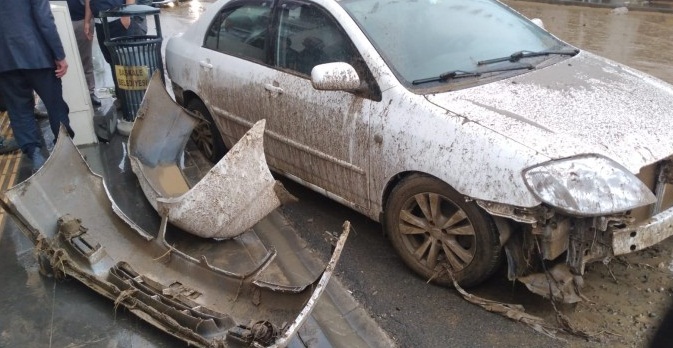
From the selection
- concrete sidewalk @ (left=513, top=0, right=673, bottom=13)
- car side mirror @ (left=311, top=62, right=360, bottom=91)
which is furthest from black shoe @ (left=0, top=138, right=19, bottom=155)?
concrete sidewalk @ (left=513, top=0, right=673, bottom=13)

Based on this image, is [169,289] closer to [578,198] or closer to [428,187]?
[428,187]

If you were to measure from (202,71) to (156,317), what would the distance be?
2.58 meters

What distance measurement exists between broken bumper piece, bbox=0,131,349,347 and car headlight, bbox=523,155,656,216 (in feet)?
3.38

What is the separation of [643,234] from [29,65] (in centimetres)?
449

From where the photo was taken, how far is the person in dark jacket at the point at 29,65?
4516 mm

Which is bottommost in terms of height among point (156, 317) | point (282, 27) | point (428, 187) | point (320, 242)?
point (320, 242)

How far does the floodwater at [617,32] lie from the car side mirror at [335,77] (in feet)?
22.1

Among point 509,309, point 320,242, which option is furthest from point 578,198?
point 320,242

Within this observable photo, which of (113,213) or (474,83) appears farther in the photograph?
(113,213)

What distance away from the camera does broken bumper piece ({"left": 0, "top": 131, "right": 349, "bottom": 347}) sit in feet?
9.42

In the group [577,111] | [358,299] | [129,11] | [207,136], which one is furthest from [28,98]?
[577,111]

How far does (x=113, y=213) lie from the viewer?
395 cm

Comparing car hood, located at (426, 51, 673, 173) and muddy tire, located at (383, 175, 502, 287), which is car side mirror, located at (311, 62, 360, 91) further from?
muddy tire, located at (383, 175, 502, 287)

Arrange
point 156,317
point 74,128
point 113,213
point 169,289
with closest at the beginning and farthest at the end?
point 156,317, point 169,289, point 113,213, point 74,128
